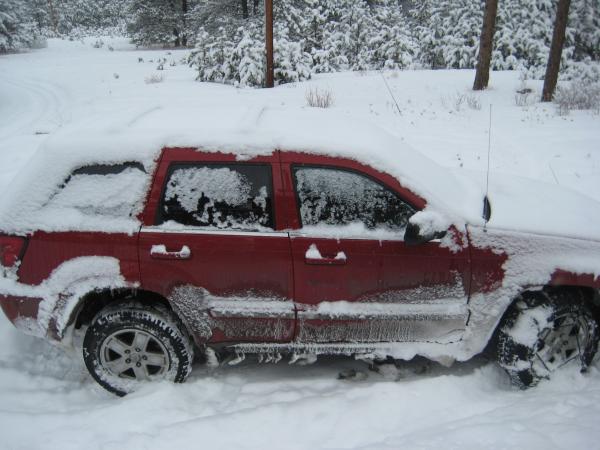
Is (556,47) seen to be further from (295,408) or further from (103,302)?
(103,302)

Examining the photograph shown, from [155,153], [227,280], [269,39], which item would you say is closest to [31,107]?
[269,39]

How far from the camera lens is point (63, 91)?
14.7 metres

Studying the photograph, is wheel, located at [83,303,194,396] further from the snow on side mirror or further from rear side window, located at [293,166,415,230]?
the snow on side mirror

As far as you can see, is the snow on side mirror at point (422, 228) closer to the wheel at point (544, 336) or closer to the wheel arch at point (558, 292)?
the wheel arch at point (558, 292)

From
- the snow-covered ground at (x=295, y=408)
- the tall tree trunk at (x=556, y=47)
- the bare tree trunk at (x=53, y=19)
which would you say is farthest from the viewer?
the bare tree trunk at (x=53, y=19)

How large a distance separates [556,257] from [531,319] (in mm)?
436

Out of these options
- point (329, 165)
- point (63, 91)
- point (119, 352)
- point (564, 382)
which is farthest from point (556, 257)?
point (63, 91)

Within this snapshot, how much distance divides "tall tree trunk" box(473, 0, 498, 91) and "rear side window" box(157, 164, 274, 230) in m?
12.3

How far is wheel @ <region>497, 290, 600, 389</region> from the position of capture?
9.64ft

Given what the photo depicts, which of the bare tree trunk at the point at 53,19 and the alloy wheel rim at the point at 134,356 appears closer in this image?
the alloy wheel rim at the point at 134,356

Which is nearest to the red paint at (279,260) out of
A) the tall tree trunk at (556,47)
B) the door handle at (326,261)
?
the door handle at (326,261)

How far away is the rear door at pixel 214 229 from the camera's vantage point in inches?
110

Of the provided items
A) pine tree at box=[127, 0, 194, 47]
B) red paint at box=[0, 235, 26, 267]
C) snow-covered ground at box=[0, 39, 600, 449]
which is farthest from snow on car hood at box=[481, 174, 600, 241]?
pine tree at box=[127, 0, 194, 47]

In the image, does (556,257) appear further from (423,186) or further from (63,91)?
(63,91)
